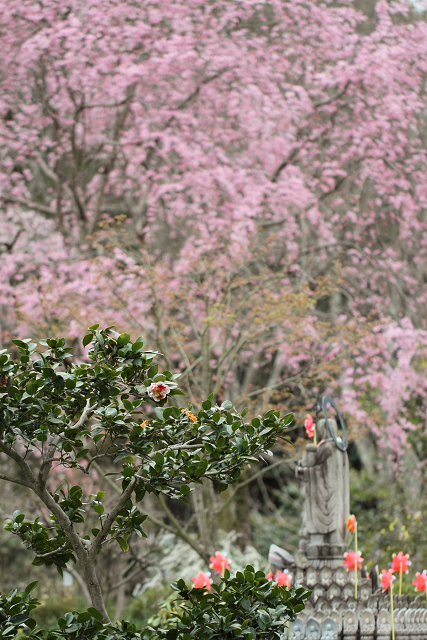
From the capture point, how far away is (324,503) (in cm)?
555

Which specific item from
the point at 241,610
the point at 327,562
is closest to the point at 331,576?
the point at 327,562

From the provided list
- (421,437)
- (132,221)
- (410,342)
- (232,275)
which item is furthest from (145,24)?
(421,437)

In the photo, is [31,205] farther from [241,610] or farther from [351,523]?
[241,610]

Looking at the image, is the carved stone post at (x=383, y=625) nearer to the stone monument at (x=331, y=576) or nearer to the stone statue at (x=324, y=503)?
the stone monument at (x=331, y=576)

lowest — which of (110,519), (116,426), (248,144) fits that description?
(248,144)

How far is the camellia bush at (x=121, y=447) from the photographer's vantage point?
270 centimetres

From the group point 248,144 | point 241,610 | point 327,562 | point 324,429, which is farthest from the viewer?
point 248,144

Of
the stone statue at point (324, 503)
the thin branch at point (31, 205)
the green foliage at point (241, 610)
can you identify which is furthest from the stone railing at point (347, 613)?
the thin branch at point (31, 205)

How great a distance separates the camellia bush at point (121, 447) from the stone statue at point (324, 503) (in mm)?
2669

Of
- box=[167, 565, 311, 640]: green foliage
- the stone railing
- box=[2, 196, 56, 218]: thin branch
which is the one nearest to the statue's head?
the stone railing

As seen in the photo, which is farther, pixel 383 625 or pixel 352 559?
pixel 352 559

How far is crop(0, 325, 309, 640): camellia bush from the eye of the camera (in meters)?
2.70

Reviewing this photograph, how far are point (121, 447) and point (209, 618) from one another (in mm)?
761

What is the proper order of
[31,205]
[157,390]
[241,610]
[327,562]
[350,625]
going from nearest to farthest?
[157,390], [241,610], [350,625], [327,562], [31,205]
